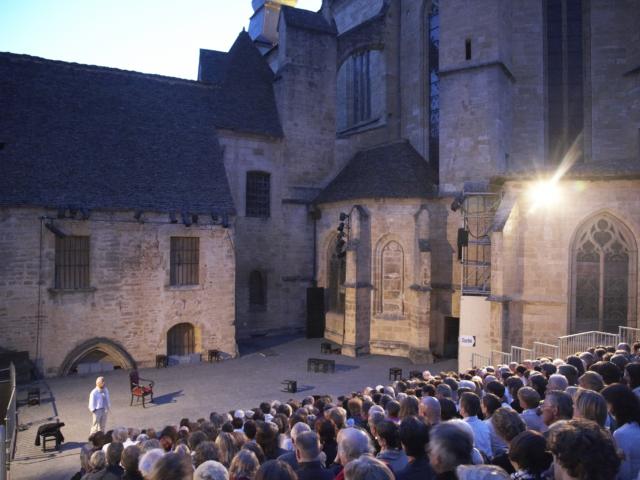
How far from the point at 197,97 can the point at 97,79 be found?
4.41m

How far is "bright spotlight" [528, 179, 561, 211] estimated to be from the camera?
1620 cm

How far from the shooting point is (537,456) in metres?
3.53

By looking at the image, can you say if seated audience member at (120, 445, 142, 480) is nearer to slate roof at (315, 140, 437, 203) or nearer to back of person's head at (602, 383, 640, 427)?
back of person's head at (602, 383, 640, 427)

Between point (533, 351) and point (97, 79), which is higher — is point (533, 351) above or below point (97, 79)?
below

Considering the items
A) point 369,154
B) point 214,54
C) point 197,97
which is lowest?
point 369,154

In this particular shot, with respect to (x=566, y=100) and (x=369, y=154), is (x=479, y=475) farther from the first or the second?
(x=369, y=154)

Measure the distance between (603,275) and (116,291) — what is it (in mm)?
16716

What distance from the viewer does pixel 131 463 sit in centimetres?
522

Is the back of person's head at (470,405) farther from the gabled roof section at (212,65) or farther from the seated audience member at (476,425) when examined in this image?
the gabled roof section at (212,65)

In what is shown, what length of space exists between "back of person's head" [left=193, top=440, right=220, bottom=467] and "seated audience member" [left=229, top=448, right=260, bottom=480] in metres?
1.07

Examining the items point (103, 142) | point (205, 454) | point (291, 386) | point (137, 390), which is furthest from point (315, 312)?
point (205, 454)

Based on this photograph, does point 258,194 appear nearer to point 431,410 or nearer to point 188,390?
point 188,390

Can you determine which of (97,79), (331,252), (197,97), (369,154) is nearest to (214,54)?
(197,97)

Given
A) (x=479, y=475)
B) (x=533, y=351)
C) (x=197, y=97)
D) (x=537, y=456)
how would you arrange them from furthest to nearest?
(x=197, y=97) → (x=533, y=351) → (x=537, y=456) → (x=479, y=475)
